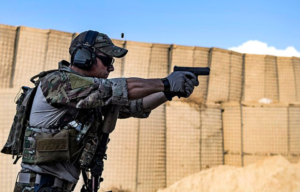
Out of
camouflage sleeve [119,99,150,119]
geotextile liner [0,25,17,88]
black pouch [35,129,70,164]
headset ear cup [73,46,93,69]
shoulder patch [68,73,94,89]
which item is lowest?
black pouch [35,129,70,164]

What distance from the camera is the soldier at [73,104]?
2158 mm

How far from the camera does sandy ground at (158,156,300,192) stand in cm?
667

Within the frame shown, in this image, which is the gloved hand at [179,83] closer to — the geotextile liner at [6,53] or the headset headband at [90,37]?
the headset headband at [90,37]

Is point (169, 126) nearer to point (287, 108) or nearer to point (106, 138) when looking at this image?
point (287, 108)

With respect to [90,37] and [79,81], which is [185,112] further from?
[79,81]

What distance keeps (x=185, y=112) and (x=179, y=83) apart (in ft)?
15.6

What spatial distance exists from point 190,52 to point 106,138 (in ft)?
17.0

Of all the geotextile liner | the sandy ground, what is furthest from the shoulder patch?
the sandy ground

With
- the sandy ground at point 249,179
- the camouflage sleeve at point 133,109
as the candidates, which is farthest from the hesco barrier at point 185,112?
the camouflage sleeve at point 133,109

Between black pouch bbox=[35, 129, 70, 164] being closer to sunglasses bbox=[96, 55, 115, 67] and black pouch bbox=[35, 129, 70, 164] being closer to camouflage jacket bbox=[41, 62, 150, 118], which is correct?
camouflage jacket bbox=[41, 62, 150, 118]

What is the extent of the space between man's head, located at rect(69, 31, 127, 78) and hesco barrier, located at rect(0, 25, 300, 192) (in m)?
4.15

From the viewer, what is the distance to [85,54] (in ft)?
7.70

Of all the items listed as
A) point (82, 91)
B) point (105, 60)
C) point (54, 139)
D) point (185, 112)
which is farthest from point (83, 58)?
point (185, 112)

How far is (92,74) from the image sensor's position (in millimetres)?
2430
